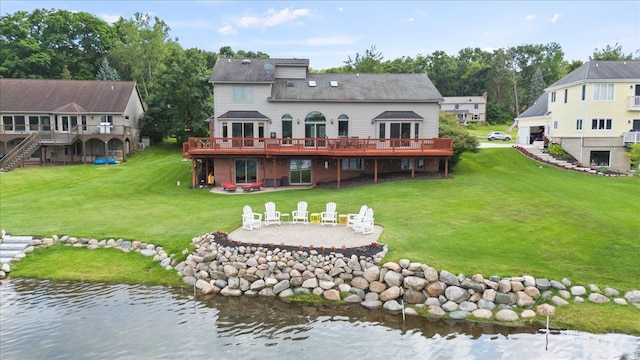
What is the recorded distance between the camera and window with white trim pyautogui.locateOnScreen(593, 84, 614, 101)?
32625mm

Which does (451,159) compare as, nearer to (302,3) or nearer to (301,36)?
(302,3)

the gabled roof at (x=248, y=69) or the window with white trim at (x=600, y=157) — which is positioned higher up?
the gabled roof at (x=248, y=69)

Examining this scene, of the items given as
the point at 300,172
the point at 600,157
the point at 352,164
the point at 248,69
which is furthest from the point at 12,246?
the point at 600,157

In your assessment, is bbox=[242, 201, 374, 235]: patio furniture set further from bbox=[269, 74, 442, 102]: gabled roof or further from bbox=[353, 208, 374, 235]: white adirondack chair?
bbox=[269, 74, 442, 102]: gabled roof

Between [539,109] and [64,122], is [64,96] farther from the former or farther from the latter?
[539,109]

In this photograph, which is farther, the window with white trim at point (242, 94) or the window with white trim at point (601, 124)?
the window with white trim at point (601, 124)

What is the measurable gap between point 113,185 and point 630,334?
28.1 meters

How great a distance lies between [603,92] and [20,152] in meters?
45.5

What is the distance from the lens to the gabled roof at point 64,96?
39.5 meters

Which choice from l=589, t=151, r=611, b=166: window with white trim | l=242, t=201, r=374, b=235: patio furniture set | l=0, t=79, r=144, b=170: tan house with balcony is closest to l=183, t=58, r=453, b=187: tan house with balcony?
l=242, t=201, r=374, b=235: patio furniture set

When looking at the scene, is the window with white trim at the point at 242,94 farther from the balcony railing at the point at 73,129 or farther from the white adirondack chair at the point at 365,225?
the white adirondack chair at the point at 365,225

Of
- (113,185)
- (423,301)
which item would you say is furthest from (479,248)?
(113,185)

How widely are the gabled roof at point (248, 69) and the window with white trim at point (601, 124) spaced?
2150 centimetres

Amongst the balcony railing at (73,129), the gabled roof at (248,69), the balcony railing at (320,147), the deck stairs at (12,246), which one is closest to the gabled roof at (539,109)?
the balcony railing at (320,147)
